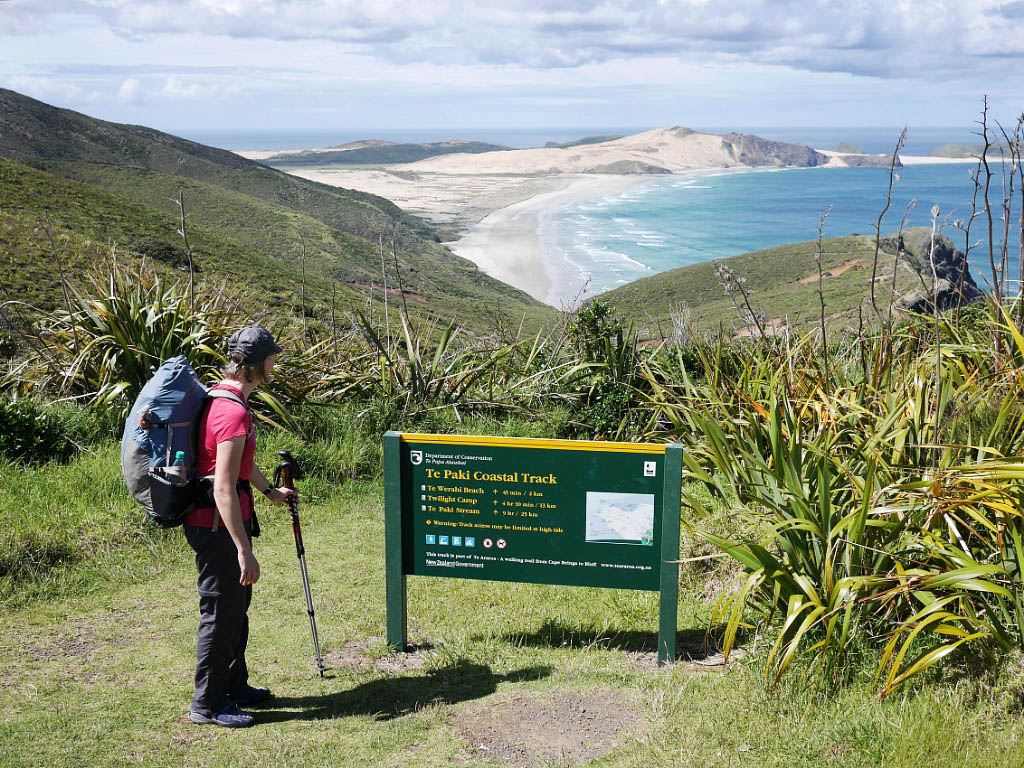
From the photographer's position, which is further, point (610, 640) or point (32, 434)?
point (32, 434)

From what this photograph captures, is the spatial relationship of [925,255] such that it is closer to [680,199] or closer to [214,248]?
[214,248]

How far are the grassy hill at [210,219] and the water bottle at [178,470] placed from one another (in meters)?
5.06

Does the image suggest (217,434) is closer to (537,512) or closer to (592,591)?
(537,512)

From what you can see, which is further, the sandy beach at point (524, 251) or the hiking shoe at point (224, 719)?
the sandy beach at point (524, 251)

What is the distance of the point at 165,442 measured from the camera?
11.0ft

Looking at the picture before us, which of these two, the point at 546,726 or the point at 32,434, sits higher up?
the point at 32,434

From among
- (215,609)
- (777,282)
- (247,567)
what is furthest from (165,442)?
(777,282)

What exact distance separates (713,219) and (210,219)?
77.7m

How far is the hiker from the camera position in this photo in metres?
3.33

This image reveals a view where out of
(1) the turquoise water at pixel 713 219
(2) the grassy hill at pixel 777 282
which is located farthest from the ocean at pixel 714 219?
(2) the grassy hill at pixel 777 282

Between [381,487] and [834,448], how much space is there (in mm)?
3567

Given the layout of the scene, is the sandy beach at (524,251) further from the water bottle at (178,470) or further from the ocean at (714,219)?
the water bottle at (178,470)

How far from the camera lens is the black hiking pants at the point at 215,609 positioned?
11.4ft

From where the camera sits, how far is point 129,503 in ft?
19.4
